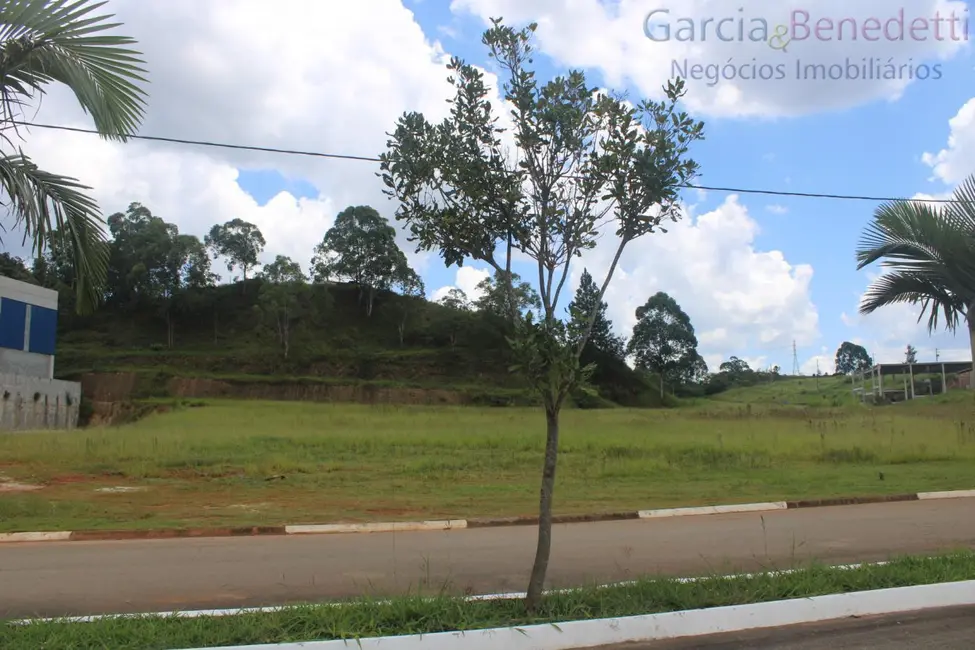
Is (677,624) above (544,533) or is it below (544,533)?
A: below

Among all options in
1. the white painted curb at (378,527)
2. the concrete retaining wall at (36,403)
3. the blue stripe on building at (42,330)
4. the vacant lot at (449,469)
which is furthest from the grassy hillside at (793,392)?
the white painted curb at (378,527)

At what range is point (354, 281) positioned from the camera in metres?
84.8

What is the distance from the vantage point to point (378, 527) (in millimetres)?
11188

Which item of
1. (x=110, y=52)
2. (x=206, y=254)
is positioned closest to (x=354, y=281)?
(x=206, y=254)

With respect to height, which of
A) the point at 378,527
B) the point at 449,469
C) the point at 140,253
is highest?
the point at 140,253

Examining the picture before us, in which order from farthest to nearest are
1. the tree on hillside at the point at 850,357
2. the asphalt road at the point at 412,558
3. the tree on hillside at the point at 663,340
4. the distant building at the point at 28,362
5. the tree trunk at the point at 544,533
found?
1. the tree on hillside at the point at 850,357
2. the tree on hillside at the point at 663,340
3. the distant building at the point at 28,362
4. the asphalt road at the point at 412,558
5. the tree trunk at the point at 544,533

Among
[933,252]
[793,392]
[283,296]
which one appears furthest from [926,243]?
[793,392]

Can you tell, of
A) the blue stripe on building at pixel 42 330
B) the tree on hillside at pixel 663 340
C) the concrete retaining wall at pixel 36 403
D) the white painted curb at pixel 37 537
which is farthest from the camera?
the tree on hillside at pixel 663 340

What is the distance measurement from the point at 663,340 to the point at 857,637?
257 ft

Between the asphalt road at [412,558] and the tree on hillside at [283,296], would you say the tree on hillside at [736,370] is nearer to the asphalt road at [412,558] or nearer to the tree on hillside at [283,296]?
the tree on hillside at [283,296]

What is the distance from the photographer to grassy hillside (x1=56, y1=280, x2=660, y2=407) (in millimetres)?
62406

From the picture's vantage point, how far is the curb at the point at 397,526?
10.4m

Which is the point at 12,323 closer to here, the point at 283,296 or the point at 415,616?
the point at 283,296

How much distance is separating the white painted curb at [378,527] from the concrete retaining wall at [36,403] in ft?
123
